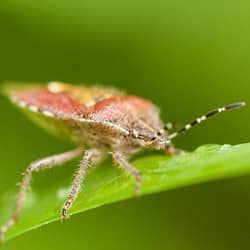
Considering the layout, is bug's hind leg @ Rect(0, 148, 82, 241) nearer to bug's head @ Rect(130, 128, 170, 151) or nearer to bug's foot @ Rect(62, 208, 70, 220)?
bug's foot @ Rect(62, 208, 70, 220)

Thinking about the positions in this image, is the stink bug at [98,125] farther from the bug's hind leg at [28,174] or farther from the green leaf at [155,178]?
the green leaf at [155,178]

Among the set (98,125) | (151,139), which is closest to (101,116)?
(98,125)

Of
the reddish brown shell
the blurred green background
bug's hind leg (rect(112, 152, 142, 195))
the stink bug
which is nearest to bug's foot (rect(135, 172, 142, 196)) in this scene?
bug's hind leg (rect(112, 152, 142, 195))

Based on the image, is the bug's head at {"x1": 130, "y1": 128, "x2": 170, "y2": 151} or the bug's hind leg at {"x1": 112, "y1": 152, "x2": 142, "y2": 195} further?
the bug's head at {"x1": 130, "y1": 128, "x2": 170, "y2": 151}

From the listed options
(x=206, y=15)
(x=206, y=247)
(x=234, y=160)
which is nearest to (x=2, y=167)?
(x=206, y=247)

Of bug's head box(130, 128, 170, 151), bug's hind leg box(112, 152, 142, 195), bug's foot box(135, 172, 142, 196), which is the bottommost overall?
bug's foot box(135, 172, 142, 196)

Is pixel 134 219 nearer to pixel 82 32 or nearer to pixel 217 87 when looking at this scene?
pixel 217 87

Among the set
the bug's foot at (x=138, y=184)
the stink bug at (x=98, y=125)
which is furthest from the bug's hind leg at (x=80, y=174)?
the bug's foot at (x=138, y=184)
